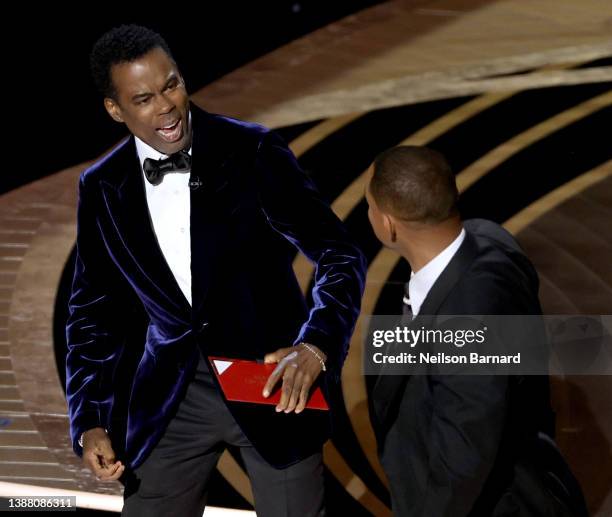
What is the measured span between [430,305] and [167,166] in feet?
2.48

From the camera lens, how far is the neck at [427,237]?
2346 millimetres

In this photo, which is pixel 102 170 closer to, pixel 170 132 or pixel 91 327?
pixel 170 132

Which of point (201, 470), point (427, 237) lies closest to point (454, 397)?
point (427, 237)

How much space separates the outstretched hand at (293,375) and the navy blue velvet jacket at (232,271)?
7 cm

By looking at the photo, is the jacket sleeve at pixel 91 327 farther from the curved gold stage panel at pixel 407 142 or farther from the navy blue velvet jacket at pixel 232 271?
the curved gold stage panel at pixel 407 142

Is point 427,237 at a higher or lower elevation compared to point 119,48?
lower

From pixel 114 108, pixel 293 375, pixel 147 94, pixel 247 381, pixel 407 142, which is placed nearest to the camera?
pixel 293 375

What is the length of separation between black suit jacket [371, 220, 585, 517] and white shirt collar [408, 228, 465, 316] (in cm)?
2

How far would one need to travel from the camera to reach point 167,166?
2693 millimetres

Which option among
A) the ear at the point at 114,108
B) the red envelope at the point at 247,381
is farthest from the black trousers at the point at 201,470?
the ear at the point at 114,108

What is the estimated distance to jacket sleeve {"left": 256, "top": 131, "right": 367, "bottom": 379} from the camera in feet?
8.63

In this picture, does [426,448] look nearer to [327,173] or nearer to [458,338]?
[458,338]

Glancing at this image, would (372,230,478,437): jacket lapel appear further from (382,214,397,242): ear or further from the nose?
the nose
